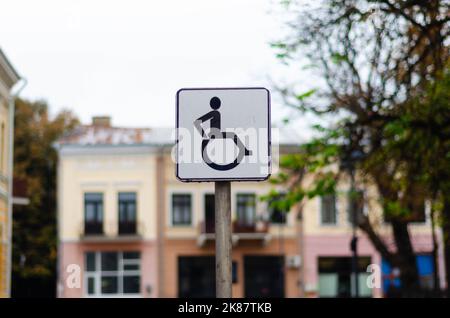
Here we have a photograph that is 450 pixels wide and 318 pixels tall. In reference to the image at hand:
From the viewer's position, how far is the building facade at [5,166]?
124ft

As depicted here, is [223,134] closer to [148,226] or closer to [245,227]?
[245,227]

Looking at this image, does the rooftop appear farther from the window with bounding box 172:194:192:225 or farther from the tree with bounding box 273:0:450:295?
the tree with bounding box 273:0:450:295

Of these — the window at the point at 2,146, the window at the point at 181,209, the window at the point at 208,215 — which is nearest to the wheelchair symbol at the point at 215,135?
the window at the point at 2,146

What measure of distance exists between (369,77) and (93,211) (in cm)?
3410

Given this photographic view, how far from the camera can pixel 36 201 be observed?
58.9 metres

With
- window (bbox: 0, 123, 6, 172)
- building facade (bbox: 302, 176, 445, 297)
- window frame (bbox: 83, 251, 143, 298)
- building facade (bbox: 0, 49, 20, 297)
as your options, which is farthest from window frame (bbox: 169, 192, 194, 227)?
window (bbox: 0, 123, 6, 172)

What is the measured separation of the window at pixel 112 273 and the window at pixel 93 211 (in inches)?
61.6

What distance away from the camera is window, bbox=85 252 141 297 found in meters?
52.9

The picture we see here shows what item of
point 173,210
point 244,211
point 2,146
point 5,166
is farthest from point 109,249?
point 2,146

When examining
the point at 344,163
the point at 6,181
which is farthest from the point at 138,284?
the point at 344,163

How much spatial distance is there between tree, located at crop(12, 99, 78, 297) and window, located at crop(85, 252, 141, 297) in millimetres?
5397

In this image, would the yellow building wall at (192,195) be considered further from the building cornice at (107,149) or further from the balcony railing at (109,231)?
the balcony railing at (109,231)

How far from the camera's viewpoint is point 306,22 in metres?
18.3
